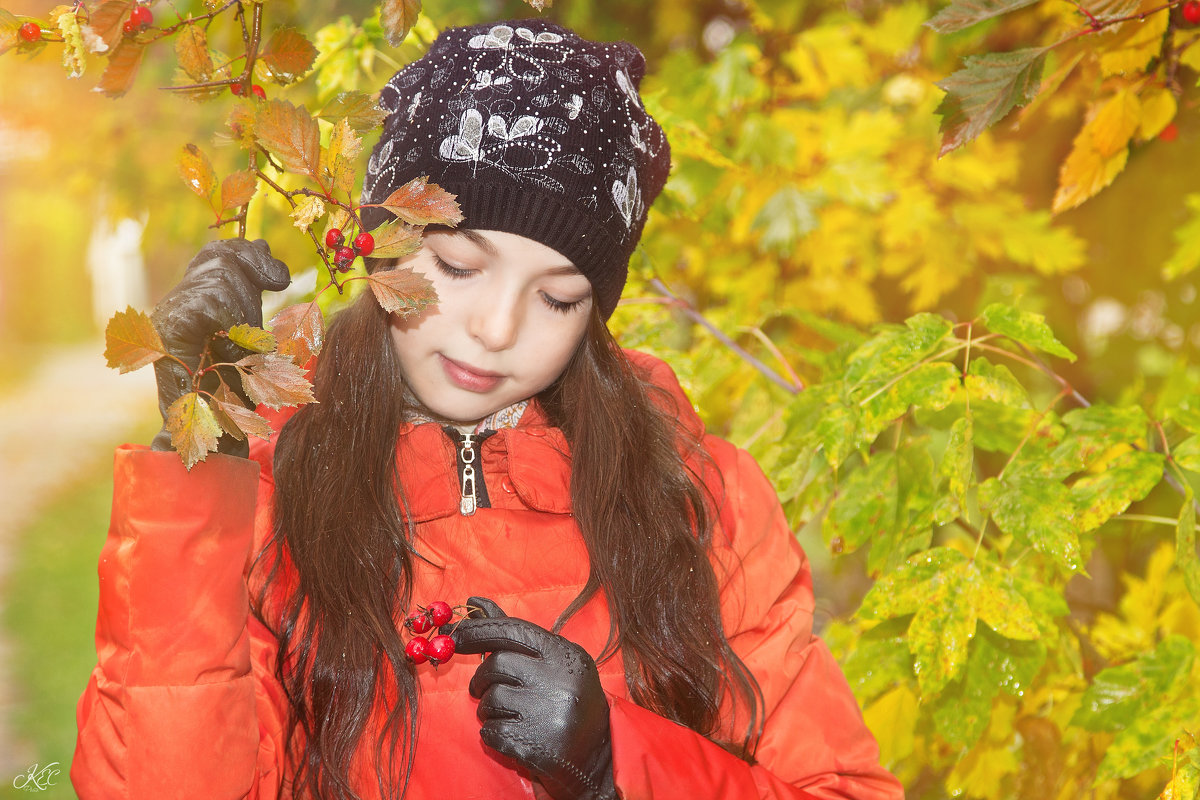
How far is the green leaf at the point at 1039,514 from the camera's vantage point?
133 centimetres

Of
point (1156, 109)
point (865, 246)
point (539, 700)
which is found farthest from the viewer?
point (865, 246)

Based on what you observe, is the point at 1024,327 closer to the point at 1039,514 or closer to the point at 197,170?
the point at 1039,514

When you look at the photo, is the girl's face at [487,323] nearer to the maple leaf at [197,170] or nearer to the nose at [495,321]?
the nose at [495,321]

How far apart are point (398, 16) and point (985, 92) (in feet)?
2.64

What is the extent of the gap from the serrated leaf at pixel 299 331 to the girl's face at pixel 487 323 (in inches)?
11.7

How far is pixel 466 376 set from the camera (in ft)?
4.30

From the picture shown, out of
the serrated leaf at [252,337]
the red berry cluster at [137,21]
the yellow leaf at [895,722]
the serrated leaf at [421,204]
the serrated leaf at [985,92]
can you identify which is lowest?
the yellow leaf at [895,722]

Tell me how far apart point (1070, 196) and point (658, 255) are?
42.4 inches

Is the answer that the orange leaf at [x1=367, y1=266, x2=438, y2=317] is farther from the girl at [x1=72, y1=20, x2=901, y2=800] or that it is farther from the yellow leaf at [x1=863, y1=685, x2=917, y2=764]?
the yellow leaf at [x1=863, y1=685, x2=917, y2=764]

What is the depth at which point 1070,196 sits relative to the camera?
158 centimetres

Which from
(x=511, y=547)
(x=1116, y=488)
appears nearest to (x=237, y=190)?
(x=511, y=547)

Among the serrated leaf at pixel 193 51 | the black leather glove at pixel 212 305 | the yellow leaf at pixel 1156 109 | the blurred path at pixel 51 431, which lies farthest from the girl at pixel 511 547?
the blurred path at pixel 51 431

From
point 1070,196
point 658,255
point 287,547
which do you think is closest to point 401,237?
point 287,547

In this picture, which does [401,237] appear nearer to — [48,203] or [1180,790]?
[1180,790]
